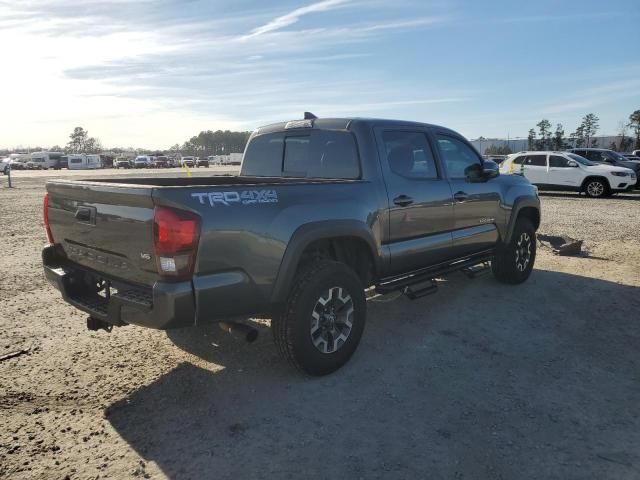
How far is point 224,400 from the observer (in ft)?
11.2

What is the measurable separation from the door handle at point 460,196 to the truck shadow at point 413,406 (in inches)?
49.0

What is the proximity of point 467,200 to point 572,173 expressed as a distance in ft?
50.2

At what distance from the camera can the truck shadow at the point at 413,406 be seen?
8.97ft

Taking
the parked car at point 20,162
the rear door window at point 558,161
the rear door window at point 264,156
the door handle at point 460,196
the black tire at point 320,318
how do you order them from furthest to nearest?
the parked car at point 20,162 < the rear door window at point 558,161 < the door handle at point 460,196 < the rear door window at point 264,156 < the black tire at point 320,318

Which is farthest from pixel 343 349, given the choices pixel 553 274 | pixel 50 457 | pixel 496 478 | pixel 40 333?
pixel 553 274

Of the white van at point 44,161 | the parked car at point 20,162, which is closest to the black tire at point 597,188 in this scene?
the parked car at point 20,162

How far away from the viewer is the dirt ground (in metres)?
2.74

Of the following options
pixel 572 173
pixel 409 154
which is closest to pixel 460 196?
pixel 409 154

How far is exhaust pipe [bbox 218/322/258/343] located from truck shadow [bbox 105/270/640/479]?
1.60 ft

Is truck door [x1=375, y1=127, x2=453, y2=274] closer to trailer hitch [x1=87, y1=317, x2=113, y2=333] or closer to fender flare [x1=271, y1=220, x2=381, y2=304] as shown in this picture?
fender flare [x1=271, y1=220, x2=381, y2=304]

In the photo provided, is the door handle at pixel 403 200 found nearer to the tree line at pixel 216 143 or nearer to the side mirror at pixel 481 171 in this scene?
the side mirror at pixel 481 171

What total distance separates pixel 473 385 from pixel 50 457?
2826mm

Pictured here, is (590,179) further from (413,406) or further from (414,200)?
(413,406)

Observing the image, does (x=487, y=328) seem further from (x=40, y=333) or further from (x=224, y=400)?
(x=40, y=333)
